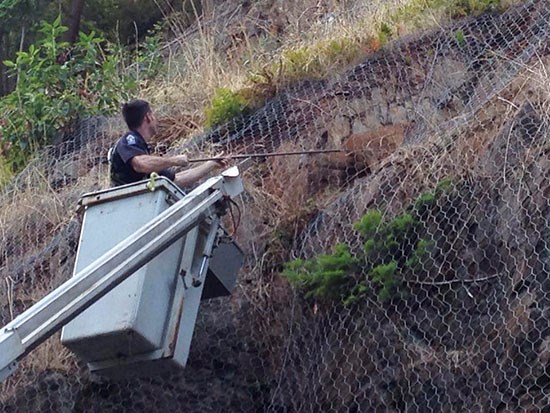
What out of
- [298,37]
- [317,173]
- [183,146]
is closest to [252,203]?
[317,173]

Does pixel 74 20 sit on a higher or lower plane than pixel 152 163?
lower

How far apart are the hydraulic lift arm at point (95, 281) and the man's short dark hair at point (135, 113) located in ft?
3.54

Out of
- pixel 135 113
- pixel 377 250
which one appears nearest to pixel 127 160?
pixel 135 113

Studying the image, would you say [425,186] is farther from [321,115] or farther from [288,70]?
[288,70]

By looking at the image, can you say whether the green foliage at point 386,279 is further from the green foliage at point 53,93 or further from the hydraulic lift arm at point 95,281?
the green foliage at point 53,93

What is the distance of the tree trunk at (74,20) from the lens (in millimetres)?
12703

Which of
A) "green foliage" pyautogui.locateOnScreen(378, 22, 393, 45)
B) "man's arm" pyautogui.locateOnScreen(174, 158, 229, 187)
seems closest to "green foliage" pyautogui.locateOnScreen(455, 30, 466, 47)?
"green foliage" pyautogui.locateOnScreen(378, 22, 393, 45)

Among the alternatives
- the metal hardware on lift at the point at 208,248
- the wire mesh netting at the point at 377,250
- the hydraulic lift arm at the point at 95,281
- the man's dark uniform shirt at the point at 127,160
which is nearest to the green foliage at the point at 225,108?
the wire mesh netting at the point at 377,250

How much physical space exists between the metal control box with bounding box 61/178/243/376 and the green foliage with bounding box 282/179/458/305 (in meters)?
0.87

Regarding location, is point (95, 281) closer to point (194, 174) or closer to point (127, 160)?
point (127, 160)

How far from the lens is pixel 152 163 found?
23.3ft

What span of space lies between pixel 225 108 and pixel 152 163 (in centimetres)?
237

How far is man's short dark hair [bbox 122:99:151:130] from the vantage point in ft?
24.4

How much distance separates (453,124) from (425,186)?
0.60 meters
